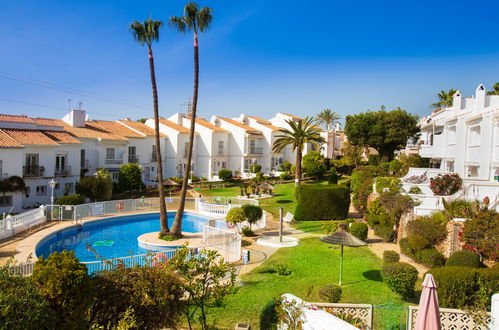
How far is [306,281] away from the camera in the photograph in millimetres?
14008

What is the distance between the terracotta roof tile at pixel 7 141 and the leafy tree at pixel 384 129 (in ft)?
126

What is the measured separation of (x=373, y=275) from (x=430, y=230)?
3.66 m

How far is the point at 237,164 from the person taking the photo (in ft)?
176

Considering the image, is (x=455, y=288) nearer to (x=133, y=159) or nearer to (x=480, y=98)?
(x=480, y=98)

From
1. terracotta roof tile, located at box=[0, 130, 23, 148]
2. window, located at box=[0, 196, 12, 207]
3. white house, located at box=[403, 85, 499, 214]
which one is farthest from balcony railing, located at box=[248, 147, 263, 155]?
window, located at box=[0, 196, 12, 207]

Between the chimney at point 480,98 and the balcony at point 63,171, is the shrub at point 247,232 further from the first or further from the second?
the balcony at point 63,171

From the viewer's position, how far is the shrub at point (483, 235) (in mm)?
13498

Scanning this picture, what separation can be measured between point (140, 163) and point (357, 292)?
3656 cm

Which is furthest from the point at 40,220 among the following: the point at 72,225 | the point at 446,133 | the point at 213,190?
the point at 446,133

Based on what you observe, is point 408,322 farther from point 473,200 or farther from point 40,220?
point 40,220

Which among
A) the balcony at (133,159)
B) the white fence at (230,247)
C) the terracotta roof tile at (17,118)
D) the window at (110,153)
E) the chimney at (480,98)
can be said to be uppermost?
the chimney at (480,98)

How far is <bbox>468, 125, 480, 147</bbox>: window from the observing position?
26.2 m

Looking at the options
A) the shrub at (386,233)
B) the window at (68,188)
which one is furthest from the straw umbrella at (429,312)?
the window at (68,188)

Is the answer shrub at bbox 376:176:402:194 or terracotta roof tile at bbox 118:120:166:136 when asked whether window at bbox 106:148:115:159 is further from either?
shrub at bbox 376:176:402:194
